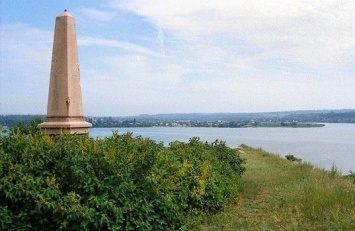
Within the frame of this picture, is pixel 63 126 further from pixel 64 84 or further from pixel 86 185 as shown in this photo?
pixel 86 185

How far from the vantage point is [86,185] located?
213 inches

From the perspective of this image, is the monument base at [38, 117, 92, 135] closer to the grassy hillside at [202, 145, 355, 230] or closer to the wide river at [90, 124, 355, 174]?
the wide river at [90, 124, 355, 174]

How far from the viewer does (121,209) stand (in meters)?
5.41

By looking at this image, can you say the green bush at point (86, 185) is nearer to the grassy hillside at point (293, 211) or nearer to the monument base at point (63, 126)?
the grassy hillside at point (293, 211)

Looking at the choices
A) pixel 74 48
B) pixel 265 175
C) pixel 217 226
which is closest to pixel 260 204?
pixel 217 226

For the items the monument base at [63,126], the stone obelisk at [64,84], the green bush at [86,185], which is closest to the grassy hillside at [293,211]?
the green bush at [86,185]

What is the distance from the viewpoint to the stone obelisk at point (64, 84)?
8594mm

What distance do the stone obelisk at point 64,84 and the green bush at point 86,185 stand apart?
83.8 inches

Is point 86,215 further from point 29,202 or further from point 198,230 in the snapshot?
point 198,230

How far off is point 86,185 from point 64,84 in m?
3.66

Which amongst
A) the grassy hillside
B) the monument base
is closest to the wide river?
the monument base

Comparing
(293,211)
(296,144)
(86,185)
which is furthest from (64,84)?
(296,144)

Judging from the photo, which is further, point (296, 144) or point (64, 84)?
point (296, 144)

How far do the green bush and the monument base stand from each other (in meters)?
1.94
